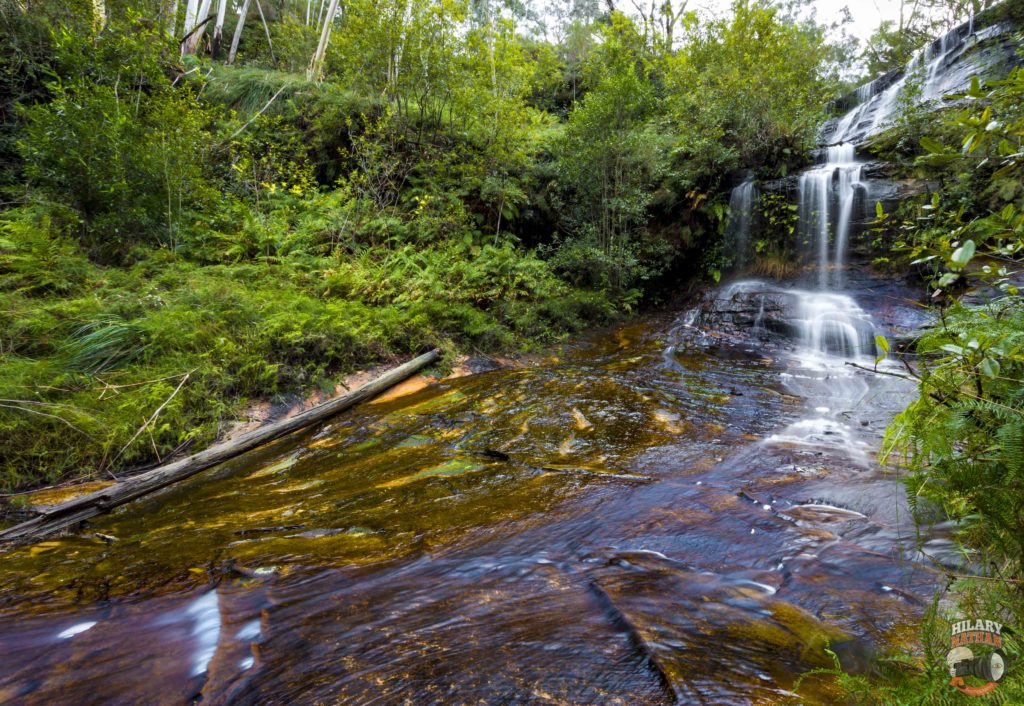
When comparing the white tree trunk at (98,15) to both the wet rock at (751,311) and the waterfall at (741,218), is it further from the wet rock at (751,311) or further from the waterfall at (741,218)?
the waterfall at (741,218)

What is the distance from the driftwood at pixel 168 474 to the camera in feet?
10.7

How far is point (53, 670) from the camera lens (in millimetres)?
1920

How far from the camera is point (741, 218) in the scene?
11.3 metres

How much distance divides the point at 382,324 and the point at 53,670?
5.61 metres

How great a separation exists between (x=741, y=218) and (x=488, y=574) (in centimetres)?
1161

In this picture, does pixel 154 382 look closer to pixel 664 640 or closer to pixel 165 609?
pixel 165 609

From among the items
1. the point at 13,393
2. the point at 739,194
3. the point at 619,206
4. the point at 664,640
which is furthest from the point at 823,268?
the point at 13,393

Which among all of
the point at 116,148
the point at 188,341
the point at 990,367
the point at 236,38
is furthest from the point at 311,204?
the point at 236,38

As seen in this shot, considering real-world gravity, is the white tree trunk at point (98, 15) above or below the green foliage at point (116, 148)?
above

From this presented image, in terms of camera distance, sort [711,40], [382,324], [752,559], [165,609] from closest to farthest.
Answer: [165,609] → [752,559] → [382,324] → [711,40]

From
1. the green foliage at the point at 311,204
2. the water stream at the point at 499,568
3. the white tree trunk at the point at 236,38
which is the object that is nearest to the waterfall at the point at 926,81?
the green foliage at the point at 311,204

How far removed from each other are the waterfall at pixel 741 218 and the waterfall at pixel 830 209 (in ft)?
3.48

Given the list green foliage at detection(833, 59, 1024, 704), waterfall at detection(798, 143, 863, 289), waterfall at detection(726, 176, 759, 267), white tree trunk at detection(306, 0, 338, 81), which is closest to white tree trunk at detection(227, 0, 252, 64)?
white tree trunk at detection(306, 0, 338, 81)

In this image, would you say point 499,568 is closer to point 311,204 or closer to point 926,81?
point 311,204
